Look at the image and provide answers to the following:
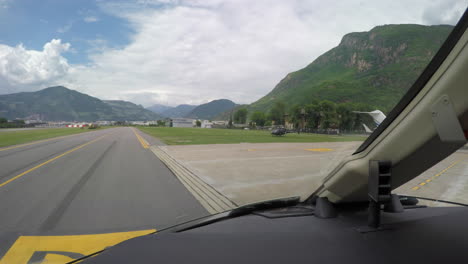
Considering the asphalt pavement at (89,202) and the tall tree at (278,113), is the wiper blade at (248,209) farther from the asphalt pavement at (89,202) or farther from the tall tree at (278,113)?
the asphalt pavement at (89,202)

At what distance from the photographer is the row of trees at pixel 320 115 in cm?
194

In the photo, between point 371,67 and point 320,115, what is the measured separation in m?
0.63

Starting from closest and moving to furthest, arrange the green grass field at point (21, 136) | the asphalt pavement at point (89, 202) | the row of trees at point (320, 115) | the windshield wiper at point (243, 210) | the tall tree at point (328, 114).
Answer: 1. the row of trees at point (320, 115)
2. the windshield wiper at point (243, 210)
3. the tall tree at point (328, 114)
4. the asphalt pavement at point (89, 202)
5. the green grass field at point (21, 136)

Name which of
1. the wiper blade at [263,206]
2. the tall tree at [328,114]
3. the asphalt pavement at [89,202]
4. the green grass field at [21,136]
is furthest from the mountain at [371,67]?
the green grass field at [21,136]

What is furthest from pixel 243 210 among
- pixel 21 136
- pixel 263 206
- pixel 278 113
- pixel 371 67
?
pixel 21 136

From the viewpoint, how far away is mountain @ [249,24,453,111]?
132 cm

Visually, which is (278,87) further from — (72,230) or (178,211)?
(72,230)

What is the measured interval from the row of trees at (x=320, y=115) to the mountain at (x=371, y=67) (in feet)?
0.24

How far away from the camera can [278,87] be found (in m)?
3.51

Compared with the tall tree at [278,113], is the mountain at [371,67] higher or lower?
higher

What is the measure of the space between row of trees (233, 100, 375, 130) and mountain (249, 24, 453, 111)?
7 cm

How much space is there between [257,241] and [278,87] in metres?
2.27

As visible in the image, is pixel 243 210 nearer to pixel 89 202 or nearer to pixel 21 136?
pixel 89 202

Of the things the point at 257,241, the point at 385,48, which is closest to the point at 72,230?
the point at 257,241
